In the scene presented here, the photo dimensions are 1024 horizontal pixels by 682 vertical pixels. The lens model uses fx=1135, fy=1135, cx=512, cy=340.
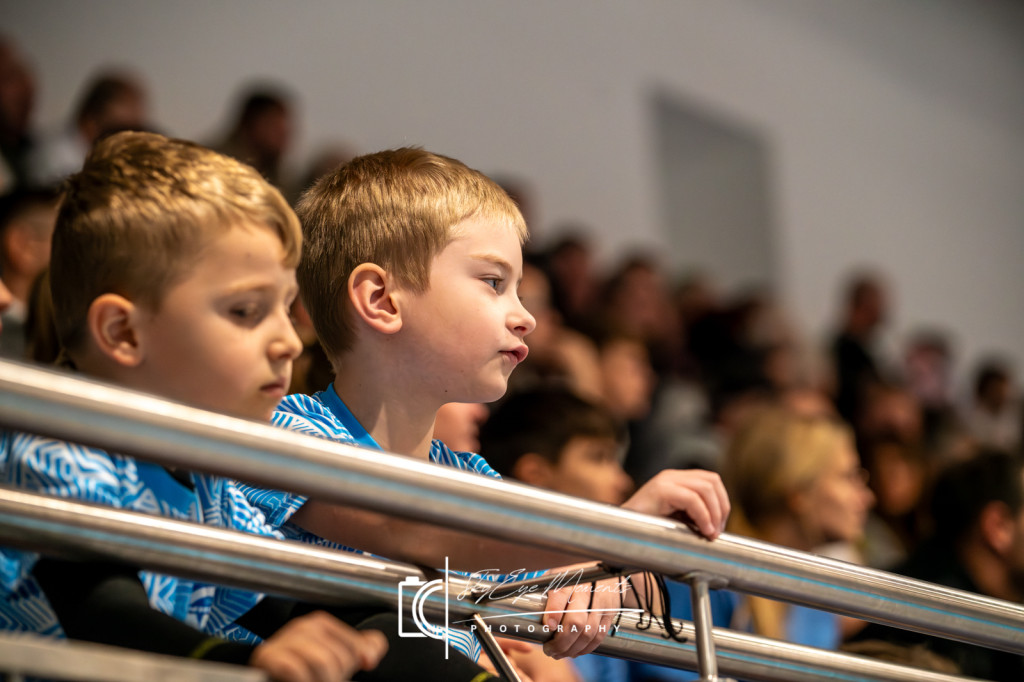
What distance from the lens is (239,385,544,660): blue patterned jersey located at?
3.25 feet

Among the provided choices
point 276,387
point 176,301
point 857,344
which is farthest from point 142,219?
point 857,344

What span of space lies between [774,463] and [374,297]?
1.71 meters

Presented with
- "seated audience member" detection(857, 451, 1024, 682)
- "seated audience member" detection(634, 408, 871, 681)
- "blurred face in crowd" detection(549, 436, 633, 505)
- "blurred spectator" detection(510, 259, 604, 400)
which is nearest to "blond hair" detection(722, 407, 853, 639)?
"seated audience member" detection(634, 408, 871, 681)

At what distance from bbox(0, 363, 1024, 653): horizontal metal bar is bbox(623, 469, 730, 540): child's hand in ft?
0.07

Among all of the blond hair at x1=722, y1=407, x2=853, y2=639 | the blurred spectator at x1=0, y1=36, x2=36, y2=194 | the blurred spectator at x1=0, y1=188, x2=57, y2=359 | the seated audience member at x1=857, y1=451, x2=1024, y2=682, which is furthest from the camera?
the blurred spectator at x1=0, y1=36, x2=36, y2=194

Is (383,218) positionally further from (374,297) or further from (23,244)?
(23,244)

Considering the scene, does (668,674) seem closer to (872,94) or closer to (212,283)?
(212,283)

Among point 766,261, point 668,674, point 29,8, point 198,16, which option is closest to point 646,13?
point 766,261

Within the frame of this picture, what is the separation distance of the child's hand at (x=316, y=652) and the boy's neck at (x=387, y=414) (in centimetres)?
39

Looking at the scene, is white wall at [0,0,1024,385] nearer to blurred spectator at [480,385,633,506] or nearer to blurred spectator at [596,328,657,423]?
blurred spectator at [596,328,657,423]

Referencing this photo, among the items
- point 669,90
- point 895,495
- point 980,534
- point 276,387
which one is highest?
point 669,90

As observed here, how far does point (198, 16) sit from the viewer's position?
4.41 metres

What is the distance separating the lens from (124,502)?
2.90 ft

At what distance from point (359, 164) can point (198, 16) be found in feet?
11.8
